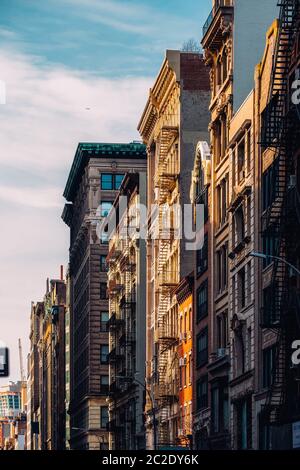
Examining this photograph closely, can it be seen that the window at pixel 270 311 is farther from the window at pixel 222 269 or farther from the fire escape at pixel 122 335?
the fire escape at pixel 122 335

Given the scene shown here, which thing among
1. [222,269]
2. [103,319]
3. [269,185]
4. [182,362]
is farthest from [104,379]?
[269,185]

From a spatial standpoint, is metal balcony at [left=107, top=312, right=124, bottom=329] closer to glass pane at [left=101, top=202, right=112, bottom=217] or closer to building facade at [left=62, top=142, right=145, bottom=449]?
building facade at [left=62, top=142, right=145, bottom=449]

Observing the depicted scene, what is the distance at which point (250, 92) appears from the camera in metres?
80.4

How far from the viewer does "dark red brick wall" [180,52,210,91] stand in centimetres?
10938

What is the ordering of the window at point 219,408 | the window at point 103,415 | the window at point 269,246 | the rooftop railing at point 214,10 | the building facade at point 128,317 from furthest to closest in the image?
the window at point 103,415 → the building facade at point 128,317 → the rooftop railing at point 214,10 → the window at point 219,408 → the window at point 269,246

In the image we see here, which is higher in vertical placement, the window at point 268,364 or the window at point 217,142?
the window at point 217,142

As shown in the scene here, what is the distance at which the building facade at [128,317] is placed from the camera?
432 feet

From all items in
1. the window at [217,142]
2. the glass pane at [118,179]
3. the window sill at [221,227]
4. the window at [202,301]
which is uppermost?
the glass pane at [118,179]

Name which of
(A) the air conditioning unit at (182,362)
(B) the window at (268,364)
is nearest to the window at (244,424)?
(B) the window at (268,364)

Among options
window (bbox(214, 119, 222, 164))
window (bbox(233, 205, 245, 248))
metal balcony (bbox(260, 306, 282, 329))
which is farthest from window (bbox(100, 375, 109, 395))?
metal balcony (bbox(260, 306, 282, 329))

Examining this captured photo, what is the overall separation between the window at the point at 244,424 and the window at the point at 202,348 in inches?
476

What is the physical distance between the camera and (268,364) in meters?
72.2

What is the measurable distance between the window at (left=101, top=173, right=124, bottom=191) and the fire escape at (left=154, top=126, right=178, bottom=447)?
5755 cm
